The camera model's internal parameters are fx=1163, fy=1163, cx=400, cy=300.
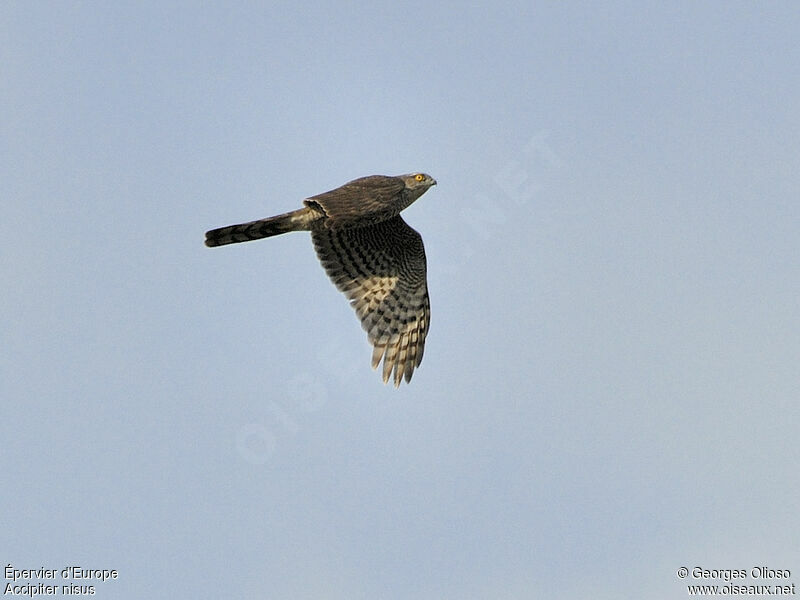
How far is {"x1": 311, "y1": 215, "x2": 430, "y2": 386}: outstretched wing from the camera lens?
63.6 feet

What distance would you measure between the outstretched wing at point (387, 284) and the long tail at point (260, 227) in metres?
1.19

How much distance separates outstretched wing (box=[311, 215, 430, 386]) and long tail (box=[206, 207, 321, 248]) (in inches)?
46.7

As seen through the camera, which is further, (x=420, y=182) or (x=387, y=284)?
(x=387, y=284)

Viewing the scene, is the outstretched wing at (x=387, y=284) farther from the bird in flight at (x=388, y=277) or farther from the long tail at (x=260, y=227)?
the long tail at (x=260, y=227)

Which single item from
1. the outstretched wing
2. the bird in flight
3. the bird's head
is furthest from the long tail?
the bird's head

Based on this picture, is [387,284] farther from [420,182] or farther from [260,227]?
[260,227]

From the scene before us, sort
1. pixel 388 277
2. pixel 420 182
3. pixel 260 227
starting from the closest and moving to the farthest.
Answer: pixel 260 227
pixel 420 182
pixel 388 277

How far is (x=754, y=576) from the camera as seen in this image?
17016mm

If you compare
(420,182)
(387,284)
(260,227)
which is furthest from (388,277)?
(260,227)

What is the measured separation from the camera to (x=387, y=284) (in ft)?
65.1

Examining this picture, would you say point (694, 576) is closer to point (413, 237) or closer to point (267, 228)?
point (413, 237)

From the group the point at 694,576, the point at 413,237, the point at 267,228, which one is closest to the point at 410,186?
the point at 413,237

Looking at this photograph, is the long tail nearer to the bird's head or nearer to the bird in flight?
the bird in flight

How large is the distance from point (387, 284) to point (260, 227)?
2822mm
